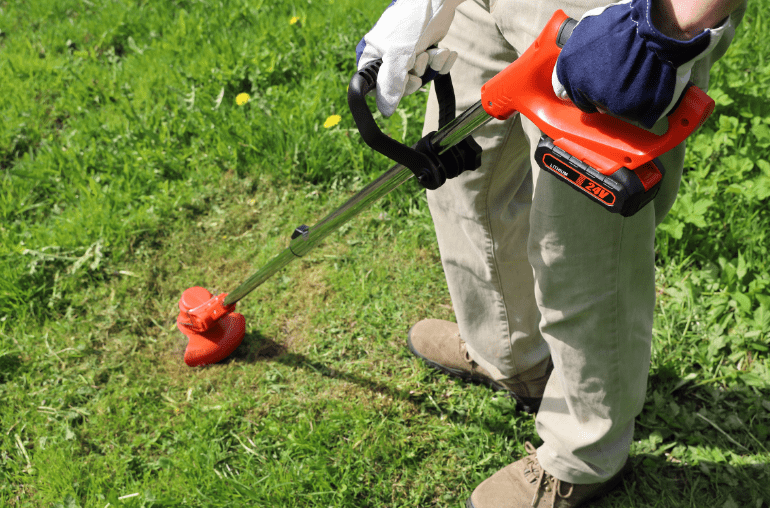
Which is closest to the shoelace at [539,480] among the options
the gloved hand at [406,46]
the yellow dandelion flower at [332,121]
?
the gloved hand at [406,46]

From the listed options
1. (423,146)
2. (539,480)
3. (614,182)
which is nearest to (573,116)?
(614,182)

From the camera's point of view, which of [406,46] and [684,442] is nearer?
[406,46]

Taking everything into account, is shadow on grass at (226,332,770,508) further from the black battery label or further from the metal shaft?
the black battery label

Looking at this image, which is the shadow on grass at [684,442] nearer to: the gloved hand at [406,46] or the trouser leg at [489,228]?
the trouser leg at [489,228]

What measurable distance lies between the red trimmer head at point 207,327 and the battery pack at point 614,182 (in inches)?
61.9

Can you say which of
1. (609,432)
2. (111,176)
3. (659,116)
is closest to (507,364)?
(609,432)

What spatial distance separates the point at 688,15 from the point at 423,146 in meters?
0.62

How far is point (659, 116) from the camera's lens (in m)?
0.96

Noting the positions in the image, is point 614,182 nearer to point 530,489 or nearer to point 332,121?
point 530,489

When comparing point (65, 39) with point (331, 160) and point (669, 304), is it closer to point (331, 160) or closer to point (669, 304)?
point (331, 160)

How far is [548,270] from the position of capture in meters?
1.35

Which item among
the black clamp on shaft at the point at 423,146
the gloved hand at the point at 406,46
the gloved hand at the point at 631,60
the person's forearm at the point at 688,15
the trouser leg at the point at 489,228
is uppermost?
the person's forearm at the point at 688,15

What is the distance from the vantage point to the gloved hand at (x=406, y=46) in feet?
4.24

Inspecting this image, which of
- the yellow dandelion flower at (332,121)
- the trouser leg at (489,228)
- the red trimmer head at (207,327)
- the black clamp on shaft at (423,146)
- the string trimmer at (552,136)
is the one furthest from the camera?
the yellow dandelion flower at (332,121)
